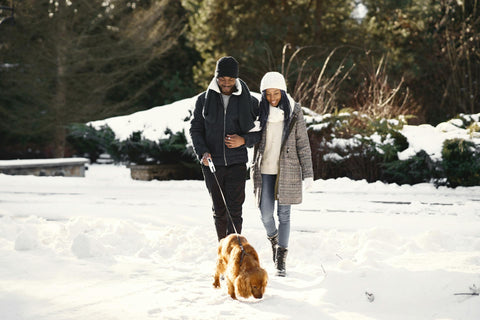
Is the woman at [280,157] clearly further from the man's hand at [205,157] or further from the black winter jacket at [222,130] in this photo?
the man's hand at [205,157]

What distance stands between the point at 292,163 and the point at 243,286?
4.38ft

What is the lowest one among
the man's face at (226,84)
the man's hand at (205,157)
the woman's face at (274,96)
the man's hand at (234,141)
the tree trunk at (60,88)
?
the man's hand at (205,157)

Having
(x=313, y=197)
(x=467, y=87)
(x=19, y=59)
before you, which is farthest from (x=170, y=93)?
(x=313, y=197)

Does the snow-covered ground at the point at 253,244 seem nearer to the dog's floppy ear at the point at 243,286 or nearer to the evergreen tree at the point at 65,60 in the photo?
the dog's floppy ear at the point at 243,286

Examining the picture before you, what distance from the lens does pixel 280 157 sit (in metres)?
4.86

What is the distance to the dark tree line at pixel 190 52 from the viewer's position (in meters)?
22.5

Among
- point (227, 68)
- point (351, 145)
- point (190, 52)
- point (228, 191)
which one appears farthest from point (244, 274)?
point (190, 52)

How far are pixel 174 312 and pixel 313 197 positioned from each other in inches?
258

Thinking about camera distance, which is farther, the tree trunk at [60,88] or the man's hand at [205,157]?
the tree trunk at [60,88]

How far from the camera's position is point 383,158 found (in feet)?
36.8

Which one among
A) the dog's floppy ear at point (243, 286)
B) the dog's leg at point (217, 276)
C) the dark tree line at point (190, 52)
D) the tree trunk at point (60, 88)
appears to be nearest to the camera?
the dog's floppy ear at point (243, 286)

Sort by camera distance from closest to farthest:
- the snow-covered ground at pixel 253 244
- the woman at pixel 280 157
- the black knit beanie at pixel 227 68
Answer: the snow-covered ground at pixel 253 244 < the black knit beanie at pixel 227 68 < the woman at pixel 280 157

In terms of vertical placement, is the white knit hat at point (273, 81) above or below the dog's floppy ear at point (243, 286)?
above

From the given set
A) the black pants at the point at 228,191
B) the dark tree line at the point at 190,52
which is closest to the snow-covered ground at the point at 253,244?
the black pants at the point at 228,191
